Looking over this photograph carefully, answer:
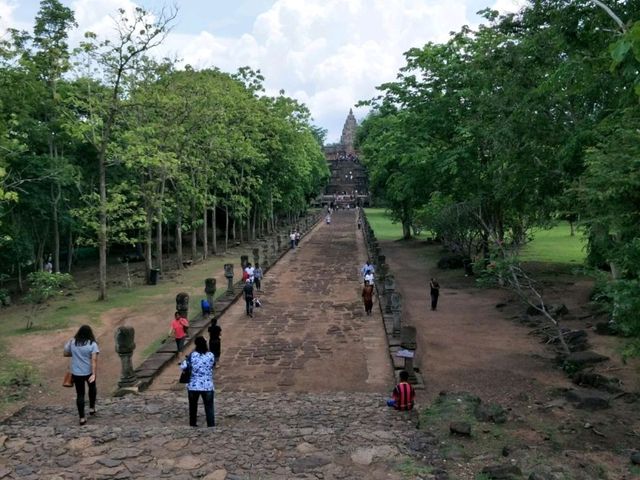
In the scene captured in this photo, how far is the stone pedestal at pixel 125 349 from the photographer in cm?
995

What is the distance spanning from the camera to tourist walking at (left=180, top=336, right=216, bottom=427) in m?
7.32

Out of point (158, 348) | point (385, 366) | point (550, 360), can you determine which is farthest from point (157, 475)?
point (550, 360)

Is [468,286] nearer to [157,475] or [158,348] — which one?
[158,348]

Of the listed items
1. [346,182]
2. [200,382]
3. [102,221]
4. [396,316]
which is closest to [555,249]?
[396,316]

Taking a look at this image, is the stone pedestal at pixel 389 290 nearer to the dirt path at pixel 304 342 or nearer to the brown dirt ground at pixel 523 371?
the dirt path at pixel 304 342

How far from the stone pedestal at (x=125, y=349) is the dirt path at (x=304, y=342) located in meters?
0.60

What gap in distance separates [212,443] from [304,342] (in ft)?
24.2

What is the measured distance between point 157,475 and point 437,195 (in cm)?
2258

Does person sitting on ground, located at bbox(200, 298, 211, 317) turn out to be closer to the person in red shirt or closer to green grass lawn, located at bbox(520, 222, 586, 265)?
the person in red shirt

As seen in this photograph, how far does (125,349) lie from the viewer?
9992mm

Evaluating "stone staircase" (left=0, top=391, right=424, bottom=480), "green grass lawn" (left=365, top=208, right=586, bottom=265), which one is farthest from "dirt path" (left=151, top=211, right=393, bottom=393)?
"green grass lawn" (left=365, top=208, right=586, bottom=265)

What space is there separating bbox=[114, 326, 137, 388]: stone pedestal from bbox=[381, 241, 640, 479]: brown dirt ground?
208 inches

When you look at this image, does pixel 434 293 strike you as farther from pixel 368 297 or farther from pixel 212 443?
pixel 212 443

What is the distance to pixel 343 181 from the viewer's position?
103 meters
